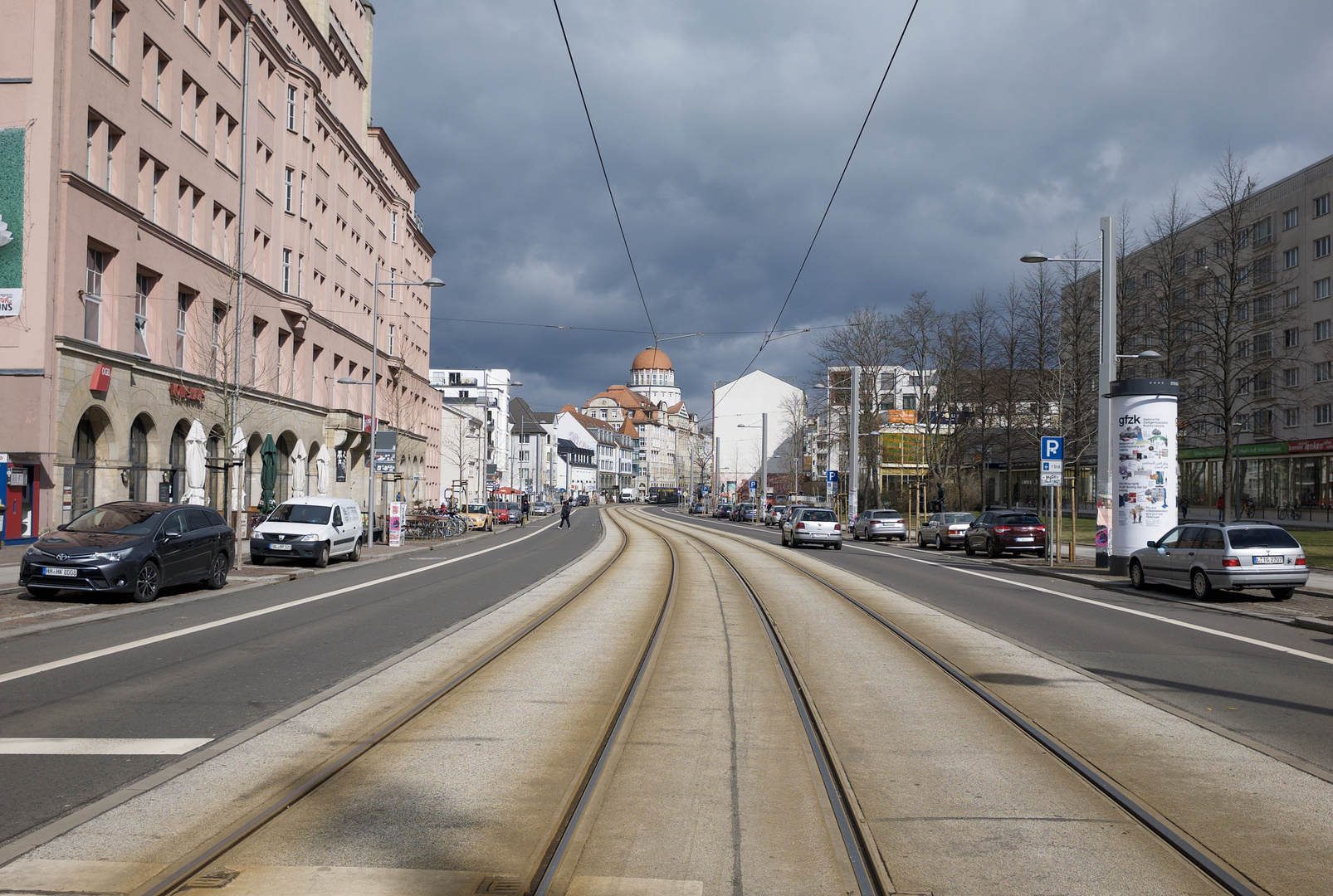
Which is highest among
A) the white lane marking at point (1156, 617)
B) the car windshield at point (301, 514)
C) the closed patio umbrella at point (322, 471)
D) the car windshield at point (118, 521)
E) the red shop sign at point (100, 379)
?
the red shop sign at point (100, 379)

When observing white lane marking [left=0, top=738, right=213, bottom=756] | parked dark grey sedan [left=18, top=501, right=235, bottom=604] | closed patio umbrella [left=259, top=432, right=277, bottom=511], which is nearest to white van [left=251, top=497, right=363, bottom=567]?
parked dark grey sedan [left=18, top=501, right=235, bottom=604]

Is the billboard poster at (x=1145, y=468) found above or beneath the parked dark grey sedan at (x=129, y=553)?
above

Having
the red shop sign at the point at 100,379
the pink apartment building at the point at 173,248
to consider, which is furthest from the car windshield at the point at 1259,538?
the red shop sign at the point at 100,379

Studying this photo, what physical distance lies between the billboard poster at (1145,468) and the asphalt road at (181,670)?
14.5 m

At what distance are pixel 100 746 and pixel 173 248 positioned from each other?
27747mm

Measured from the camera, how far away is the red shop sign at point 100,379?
26062 millimetres

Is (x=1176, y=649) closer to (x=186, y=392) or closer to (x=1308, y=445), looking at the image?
(x=186, y=392)

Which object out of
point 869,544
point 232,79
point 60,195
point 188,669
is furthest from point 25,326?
point 869,544

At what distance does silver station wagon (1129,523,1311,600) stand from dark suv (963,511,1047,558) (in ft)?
40.8

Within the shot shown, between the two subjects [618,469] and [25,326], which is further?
[618,469]

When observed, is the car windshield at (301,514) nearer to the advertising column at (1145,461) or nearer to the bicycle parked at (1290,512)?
the advertising column at (1145,461)

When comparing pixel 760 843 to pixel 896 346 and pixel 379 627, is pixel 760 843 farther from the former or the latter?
pixel 896 346

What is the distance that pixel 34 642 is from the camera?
11695 millimetres

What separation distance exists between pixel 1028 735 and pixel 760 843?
10.4ft
